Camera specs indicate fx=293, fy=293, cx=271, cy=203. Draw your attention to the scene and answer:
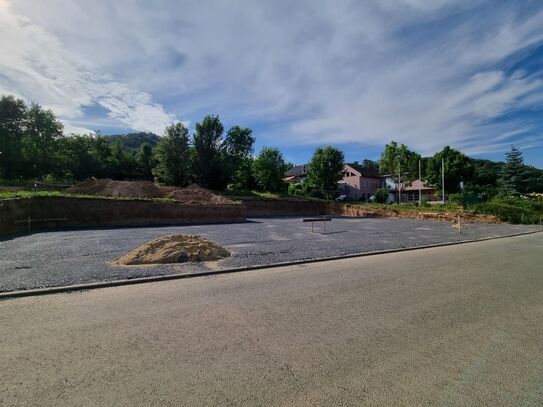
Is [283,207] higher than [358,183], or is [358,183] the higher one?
[358,183]

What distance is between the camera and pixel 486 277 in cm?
740

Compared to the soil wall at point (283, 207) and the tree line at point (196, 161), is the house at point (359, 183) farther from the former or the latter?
the soil wall at point (283, 207)

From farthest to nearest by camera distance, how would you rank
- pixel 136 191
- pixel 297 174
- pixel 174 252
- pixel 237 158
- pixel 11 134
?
pixel 297 174 < pixel 237 158 < pixel 11 134 < pixel 136 191 < pixel 174 252

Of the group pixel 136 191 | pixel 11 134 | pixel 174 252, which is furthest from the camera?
pixel 11 134

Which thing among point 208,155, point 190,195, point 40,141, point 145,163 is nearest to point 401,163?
point 208,155

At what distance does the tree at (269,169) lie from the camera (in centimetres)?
4900

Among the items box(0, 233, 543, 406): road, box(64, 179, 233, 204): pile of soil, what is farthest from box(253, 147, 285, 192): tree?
box(0, 233, 543, 406): road

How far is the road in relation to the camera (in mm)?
2766

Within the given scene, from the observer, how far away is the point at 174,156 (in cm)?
4069

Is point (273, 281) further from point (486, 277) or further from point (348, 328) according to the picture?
point (486, 277)

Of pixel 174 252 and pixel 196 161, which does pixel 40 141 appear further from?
pixel 174 252

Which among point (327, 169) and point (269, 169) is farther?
point (327, 169)

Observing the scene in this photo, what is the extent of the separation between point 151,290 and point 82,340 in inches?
91.3

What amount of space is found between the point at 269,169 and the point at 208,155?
10540 millimetres
